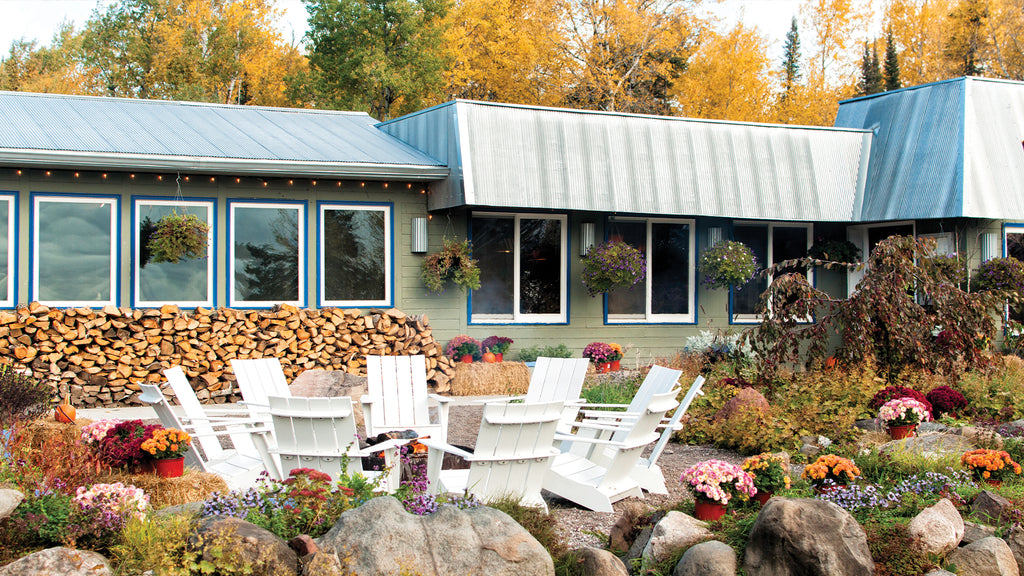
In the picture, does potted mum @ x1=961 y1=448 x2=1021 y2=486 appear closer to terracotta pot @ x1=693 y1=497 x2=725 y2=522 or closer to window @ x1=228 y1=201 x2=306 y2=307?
terracotta pot @ x1=693 y1=497 x2=725 y2=522

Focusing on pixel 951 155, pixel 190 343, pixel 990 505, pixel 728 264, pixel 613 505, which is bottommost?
pixel 613 505

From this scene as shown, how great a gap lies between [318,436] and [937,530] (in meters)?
3.43

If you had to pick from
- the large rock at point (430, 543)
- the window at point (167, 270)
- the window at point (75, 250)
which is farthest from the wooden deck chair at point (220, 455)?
the window at point (75, 250)

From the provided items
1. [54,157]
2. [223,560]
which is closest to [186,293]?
[54,157]

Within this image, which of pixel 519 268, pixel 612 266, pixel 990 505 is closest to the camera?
pixel 990 505

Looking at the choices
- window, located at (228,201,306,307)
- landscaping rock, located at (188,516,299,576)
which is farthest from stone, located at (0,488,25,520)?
window, located at (228,201,306,307)

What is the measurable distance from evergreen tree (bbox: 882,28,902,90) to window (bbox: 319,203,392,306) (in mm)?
21972

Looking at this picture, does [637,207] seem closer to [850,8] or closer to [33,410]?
[33,410]

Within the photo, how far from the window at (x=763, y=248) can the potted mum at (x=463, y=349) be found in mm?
4496

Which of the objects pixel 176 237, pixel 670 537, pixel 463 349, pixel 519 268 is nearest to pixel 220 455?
pixel 670 537

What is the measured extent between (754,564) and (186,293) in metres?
8.63

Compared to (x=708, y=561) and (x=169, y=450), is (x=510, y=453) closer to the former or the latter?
(x=708, y=561)

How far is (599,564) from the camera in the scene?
4.25 meters

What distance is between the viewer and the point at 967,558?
4.48 meters
